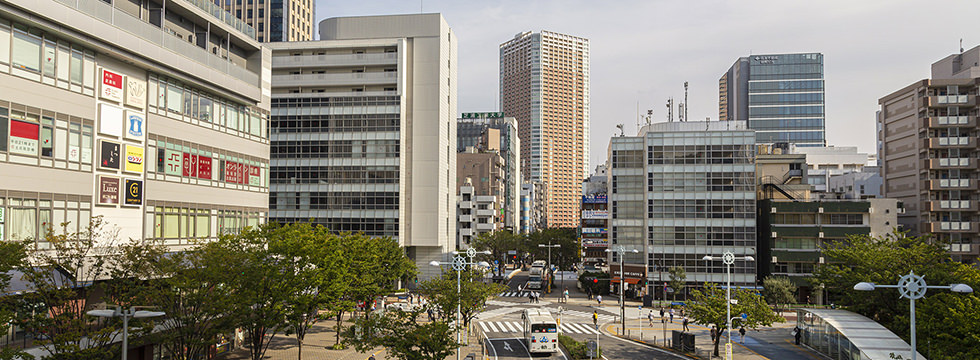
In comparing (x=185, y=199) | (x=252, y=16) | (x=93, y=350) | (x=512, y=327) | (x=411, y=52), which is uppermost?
(x=252, y=16)

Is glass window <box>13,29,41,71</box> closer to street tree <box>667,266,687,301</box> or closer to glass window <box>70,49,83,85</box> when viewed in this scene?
glass window <box>70,49,83,85</box>

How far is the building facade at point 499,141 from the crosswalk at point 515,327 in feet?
250

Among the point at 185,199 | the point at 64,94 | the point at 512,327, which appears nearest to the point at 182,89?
the point at 185,199

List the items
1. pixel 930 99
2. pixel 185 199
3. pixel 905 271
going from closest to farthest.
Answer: pixel 185 199 < pixel 905 271 < pixel 930 99

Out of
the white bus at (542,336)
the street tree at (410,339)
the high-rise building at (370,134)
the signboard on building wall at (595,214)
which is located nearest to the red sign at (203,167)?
the street tree at (410,339)

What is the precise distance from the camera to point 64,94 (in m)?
28.5

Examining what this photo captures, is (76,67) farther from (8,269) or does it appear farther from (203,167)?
(8,269)

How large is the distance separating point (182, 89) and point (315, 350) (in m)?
19.2

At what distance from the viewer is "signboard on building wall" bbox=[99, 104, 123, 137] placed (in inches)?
1215

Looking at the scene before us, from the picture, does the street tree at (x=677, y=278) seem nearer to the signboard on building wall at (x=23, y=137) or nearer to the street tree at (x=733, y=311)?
the street tree at (x=733, y=311)

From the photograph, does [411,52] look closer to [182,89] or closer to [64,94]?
[182,89]

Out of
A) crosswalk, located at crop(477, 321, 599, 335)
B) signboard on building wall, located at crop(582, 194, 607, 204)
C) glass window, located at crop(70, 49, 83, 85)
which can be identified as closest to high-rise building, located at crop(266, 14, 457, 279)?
crosswalk, located at crop(477, 321, 599, 335)

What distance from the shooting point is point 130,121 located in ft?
107

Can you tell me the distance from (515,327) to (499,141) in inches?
4132
